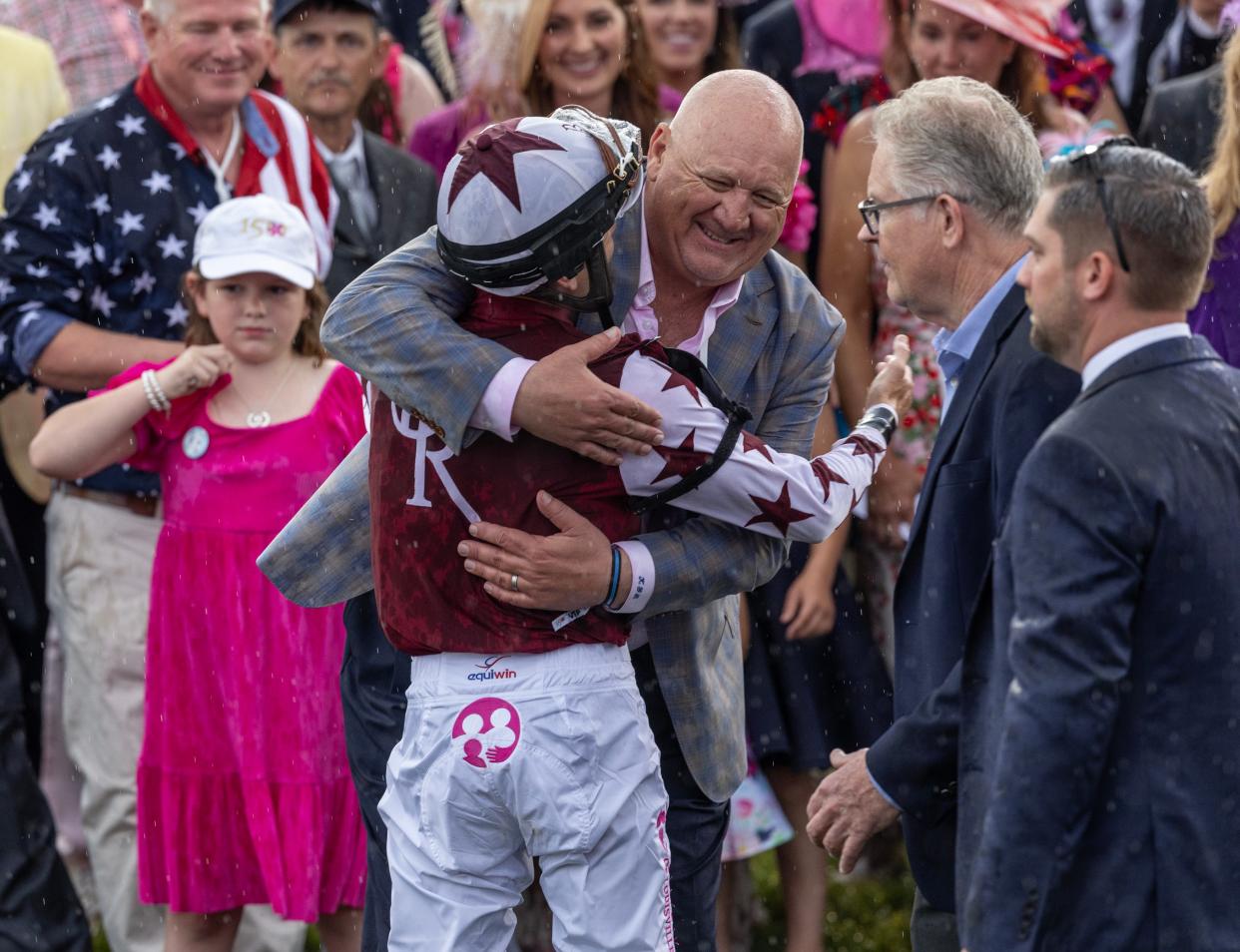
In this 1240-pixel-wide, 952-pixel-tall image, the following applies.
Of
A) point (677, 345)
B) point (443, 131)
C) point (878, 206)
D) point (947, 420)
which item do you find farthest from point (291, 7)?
point (947, 420)

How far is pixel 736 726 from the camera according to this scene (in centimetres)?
426

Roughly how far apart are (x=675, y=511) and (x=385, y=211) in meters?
2.84

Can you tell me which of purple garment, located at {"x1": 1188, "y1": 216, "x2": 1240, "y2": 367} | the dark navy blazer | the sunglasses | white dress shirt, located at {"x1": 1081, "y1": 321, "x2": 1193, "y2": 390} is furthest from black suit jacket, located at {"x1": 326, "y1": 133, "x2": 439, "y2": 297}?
the dark navy blazer

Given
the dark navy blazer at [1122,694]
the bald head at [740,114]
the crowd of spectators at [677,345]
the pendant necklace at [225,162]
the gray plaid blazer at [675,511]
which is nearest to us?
the dark navy blazer at [1122,694]

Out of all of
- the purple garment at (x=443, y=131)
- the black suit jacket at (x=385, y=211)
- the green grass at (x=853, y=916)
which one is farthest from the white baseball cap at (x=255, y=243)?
the green grass at (x=853, y=916)

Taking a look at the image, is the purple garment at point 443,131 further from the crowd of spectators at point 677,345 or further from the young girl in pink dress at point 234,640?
the young girl in pink dress at point 234,640

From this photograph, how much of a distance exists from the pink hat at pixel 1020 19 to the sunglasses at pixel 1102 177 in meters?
2.89

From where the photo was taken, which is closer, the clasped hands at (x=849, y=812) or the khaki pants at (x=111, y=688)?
the clasped hands at (x=849, y=812)

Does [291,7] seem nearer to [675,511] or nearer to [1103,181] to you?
[675,511]

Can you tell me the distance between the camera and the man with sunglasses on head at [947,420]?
3.54m

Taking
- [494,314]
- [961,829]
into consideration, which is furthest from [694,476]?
[961,829]

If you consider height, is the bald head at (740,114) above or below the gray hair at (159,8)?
above

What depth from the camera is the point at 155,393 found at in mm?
5238

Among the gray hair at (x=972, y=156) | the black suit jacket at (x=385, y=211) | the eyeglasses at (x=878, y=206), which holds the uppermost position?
the gray hair at (x=972, y=156)
